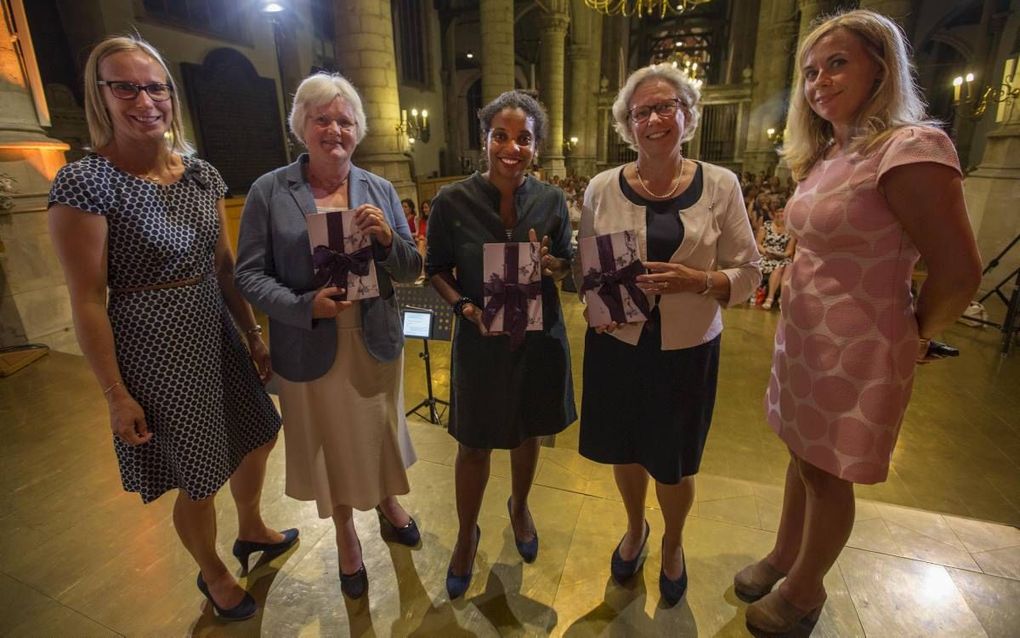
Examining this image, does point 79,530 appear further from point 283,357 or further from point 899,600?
point 899,600

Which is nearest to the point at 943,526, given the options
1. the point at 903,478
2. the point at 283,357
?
the point at 903,478

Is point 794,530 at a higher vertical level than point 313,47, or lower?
lower

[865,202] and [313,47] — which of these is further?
[313,47]

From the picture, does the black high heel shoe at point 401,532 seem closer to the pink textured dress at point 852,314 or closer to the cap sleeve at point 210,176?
the cap sleeve at point 210,176

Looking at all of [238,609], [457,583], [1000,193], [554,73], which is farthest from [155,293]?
[554,73]

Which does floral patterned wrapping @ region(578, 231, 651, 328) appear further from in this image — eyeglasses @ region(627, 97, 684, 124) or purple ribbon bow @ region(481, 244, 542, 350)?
eyeglasses @ region(627, 97, 684, 124)

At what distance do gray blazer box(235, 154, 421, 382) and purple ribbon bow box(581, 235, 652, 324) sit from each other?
0.69 meters

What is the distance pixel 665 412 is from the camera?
163 centimetres

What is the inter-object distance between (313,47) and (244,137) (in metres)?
4.51

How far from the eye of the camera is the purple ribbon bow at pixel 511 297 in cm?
156

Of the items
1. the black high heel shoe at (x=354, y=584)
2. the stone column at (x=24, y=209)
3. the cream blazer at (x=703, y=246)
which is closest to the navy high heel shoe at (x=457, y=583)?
the black high heel shoe at (x=354, y=584)

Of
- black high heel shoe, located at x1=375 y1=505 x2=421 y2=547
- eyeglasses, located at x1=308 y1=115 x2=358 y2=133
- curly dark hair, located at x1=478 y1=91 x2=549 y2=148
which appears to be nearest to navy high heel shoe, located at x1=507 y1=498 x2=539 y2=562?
black high heel shoe, located at x1=375 y1=505 x2=421 y2=547

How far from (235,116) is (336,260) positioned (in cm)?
1277

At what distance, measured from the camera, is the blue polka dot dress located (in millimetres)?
1381
